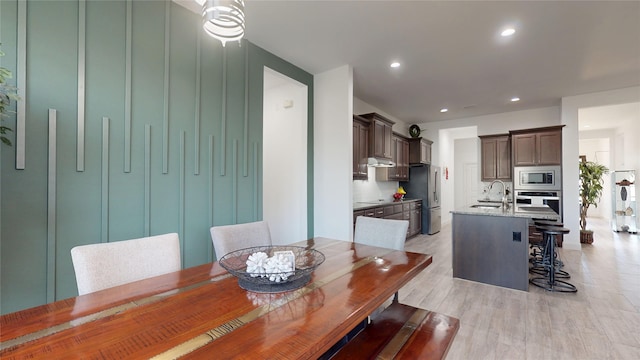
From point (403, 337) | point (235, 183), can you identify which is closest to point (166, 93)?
point (235, 183)

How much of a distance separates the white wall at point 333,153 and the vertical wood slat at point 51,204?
287 centimetres

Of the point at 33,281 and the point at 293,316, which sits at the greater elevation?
the point at 293,316

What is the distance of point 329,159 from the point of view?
405 centimetres

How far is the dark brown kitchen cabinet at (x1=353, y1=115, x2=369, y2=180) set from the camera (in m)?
4.63

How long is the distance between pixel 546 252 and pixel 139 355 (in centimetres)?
459

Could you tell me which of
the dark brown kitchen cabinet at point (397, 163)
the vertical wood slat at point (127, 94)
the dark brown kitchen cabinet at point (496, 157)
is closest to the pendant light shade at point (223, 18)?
the vertical wood slat at point (127, 94)

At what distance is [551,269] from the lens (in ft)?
11.0

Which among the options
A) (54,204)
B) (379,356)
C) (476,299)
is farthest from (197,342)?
(476,299)

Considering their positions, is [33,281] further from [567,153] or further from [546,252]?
[567,153]

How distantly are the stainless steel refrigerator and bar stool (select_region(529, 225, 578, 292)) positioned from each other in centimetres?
317

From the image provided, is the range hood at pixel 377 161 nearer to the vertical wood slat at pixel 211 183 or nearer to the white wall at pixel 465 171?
the vertical wood slat at pixel 211 183

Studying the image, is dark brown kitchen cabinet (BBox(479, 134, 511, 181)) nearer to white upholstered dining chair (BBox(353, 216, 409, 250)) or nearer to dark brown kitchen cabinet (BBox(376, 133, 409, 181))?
dark brown kitchen cabinet (BBox(376, 133, 409, 181))

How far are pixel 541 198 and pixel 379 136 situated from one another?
359 cm

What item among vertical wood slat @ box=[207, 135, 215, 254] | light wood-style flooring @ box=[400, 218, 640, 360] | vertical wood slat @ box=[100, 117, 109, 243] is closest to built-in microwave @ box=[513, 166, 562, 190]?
light wood-style flooring @ box=[400, 218, 640, 360]
